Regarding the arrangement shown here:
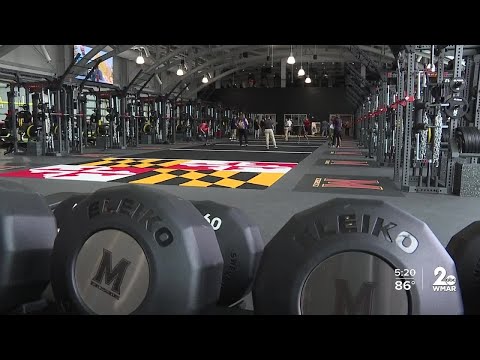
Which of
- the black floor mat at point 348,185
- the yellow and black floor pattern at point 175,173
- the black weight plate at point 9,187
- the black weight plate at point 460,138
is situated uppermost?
the black weight plate at point 460,138

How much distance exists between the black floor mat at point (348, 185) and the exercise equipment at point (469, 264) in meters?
4.83

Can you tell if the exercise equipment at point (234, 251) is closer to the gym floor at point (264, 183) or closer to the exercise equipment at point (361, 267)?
the exercise equipment at point (361, 267)

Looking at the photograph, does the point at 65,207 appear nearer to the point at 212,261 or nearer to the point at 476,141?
the point at 212,261

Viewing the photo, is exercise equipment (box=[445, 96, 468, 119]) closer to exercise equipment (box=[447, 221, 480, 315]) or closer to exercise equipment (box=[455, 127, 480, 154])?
exercise equipment (box=[455, 127, 480, 154])

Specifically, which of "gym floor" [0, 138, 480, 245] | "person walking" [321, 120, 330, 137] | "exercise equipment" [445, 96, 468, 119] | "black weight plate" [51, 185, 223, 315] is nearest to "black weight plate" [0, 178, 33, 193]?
"black weight plate" [51, 185, 223, 315]

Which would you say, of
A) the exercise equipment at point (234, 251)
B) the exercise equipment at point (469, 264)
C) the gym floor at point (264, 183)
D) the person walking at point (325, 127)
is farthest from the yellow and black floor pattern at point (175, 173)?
the person walking at point (325, 127)

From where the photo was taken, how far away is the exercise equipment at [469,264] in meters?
1.78
